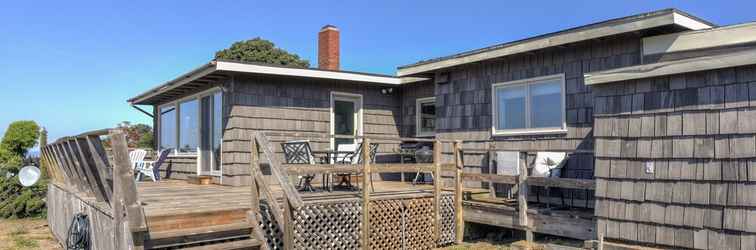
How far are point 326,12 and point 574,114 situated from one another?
15431 millimetres

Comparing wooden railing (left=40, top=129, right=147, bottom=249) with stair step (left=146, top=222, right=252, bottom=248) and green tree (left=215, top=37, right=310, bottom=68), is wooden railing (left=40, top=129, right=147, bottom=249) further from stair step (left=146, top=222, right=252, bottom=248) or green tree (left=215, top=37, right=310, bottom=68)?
green tree (left=215, top=37, right=310, bottom=68)

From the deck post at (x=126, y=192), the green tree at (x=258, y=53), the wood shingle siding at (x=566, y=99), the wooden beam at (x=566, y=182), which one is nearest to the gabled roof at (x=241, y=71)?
the wood shingle siding at (x=566, y=99)

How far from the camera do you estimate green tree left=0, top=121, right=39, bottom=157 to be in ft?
56.6

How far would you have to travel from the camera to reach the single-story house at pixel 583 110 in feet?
14.8

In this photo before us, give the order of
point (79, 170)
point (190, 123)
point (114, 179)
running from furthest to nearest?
point (190, 123)
point (79, 170)
point (114, 179)

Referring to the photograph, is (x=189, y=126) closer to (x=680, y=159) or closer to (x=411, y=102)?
(x=411, y=102)

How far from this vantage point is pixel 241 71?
858 centimetres

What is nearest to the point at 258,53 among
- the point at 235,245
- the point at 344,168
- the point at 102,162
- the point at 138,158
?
the point at 138,158

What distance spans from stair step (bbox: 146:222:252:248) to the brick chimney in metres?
6.54

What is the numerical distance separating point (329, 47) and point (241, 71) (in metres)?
3.36

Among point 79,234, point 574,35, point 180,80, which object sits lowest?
point 79,234

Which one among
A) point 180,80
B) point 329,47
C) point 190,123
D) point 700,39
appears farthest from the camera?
point 329,47

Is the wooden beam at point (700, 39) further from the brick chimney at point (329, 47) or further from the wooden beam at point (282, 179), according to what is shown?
the brick chimney at point (329, 47)

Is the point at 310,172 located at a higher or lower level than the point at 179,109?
lower
